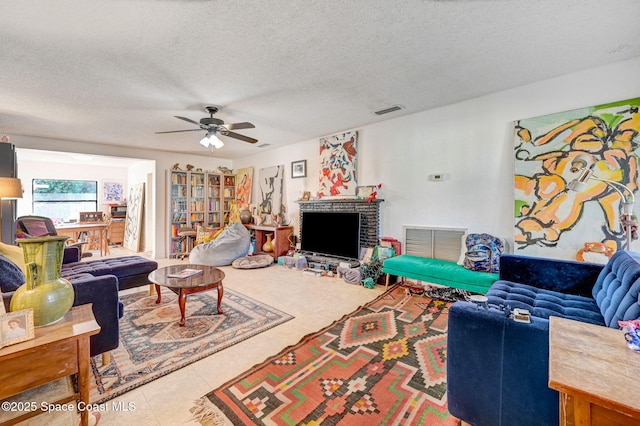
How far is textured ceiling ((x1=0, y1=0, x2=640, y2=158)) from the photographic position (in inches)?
71.7

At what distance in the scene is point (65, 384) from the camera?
4.64 feet

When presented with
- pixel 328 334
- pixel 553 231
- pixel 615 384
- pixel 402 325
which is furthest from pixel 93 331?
pixel 553 231

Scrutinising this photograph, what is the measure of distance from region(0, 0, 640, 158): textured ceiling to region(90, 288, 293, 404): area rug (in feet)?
8.18

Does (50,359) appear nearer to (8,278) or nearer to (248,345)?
(8,278)

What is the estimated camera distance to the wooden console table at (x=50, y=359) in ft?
3.73

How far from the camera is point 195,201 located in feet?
21.9

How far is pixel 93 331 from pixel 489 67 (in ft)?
12.3

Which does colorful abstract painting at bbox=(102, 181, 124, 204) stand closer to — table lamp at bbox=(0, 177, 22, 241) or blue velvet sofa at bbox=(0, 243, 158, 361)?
table lamp at bbox=(0, 177, 22, 241)

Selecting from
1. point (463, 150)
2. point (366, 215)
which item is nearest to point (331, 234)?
point (366, 215)

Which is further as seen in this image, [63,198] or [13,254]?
[63,198]

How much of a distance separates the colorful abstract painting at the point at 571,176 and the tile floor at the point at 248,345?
205cm

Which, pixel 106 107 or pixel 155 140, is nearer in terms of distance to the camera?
pixel 106 107

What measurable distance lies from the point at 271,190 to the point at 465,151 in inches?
162

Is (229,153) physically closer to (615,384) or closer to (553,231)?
(553,231)
